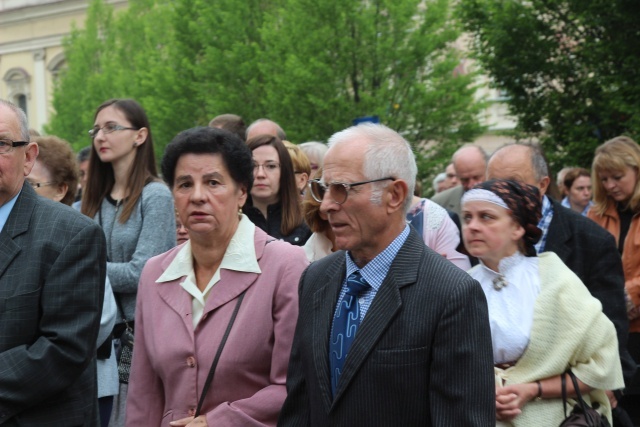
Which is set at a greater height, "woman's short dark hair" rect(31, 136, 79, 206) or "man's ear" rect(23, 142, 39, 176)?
"man's ear" rect(23, 142, 39, 176)

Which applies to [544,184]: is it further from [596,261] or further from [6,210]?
[6,210]

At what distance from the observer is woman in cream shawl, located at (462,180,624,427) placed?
479 centimetres

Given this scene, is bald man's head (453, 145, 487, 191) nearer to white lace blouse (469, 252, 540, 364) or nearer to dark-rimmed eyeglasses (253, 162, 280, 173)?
dark-rimmed eyeglasses (253, 162, 280, 173)

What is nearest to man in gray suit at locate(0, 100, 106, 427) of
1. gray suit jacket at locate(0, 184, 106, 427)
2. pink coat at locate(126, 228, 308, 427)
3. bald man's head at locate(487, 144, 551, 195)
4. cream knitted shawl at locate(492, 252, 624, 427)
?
gray suit jacket at locate(0, 184, 106, 427)

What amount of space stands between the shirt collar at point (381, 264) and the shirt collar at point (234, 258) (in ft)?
3.06

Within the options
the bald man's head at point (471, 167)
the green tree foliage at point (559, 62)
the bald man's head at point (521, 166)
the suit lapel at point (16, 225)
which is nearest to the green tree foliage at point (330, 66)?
the green tree foliage at point (559, 62)

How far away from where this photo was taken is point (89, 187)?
634 centimetres

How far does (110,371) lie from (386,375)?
2.35 meters

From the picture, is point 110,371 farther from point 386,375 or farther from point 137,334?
point 386,375

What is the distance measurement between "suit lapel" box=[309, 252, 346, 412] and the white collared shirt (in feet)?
2.28

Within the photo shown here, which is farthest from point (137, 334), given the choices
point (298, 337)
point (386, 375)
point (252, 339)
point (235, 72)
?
point (235, 72)

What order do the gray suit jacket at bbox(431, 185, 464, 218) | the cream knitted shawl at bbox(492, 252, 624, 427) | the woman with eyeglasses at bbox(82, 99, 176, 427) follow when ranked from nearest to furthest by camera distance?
1. the cream knitted shawl at bbox(492, 252, 624, 427)
2. the woman with eyeglasses at bbox(82, 99, 176, 427)
3. the gray suit jacket at bbox(431, 185, 464, 218)

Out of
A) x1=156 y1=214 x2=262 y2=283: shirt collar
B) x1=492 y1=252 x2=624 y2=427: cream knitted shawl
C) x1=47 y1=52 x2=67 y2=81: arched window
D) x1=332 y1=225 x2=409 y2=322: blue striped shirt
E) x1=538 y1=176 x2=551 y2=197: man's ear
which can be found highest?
x1=332 y1=225 x2=409 y2=322: blue striped shirt

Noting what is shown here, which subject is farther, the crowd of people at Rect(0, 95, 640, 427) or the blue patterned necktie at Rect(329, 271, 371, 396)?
the blue patterned necktie at Rect(329, 271, 371, 396)
